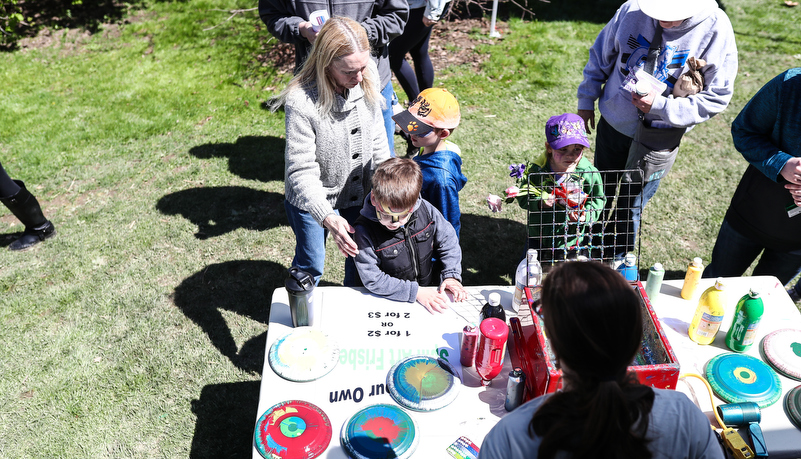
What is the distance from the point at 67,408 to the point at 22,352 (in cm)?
67

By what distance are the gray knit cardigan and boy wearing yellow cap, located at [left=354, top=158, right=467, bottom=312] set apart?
0.28m

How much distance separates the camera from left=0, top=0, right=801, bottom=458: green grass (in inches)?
130

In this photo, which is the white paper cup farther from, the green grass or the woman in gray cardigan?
the green grass

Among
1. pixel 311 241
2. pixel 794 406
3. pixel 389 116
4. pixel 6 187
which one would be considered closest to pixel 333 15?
pixel 389 116

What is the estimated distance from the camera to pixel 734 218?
302cm

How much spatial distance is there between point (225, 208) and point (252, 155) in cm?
88

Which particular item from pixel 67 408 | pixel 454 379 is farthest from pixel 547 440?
pixel 67 408

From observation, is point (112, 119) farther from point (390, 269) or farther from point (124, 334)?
point (390, 269)

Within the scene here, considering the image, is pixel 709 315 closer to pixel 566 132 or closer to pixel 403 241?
pixel 566 132

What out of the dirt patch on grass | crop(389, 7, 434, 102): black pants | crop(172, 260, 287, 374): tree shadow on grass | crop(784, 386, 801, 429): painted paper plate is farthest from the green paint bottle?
the dirt patch on grass

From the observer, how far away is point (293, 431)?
6.53 feet

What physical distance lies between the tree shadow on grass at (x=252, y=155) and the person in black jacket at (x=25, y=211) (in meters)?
1.55

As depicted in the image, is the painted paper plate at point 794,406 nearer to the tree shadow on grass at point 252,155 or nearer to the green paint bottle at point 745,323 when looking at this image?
the green paint bottle at point 745,323

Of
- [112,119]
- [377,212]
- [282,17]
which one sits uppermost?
[282,17]
